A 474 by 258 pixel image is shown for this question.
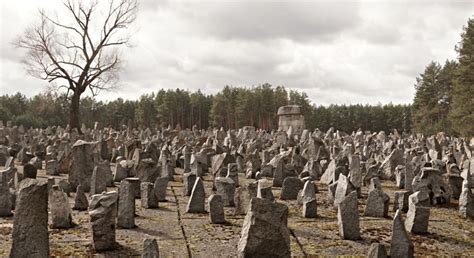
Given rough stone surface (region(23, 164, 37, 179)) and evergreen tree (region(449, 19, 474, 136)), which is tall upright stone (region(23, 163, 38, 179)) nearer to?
rough stone surface (region(23, 164, 37, 179))

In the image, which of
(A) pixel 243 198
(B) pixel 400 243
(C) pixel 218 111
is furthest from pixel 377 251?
(C) pixel 218 111

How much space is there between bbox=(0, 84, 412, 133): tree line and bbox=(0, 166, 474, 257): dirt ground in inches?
2174

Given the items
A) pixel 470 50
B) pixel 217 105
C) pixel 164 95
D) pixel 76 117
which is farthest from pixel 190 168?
pixel 164 95

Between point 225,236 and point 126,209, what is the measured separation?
4.53 ft

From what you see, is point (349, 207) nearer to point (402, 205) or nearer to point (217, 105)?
point (402, 205)

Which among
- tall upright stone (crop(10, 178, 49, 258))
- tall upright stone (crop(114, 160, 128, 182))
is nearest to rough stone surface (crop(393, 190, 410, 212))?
tall upright stone (crop(10, 178, 49, 258))

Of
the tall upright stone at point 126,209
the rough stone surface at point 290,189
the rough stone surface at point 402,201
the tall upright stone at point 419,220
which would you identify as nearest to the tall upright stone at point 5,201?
the tall upright stone at point 126,209

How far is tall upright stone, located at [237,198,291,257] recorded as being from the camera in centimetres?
436

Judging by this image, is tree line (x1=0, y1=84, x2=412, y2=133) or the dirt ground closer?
the dirt ground

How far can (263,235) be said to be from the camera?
4367 mm

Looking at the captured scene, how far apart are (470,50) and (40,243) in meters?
43.5

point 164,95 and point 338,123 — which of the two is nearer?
point 164,95

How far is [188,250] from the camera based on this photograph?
476 cm

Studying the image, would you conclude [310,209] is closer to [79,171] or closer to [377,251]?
[377,251]
